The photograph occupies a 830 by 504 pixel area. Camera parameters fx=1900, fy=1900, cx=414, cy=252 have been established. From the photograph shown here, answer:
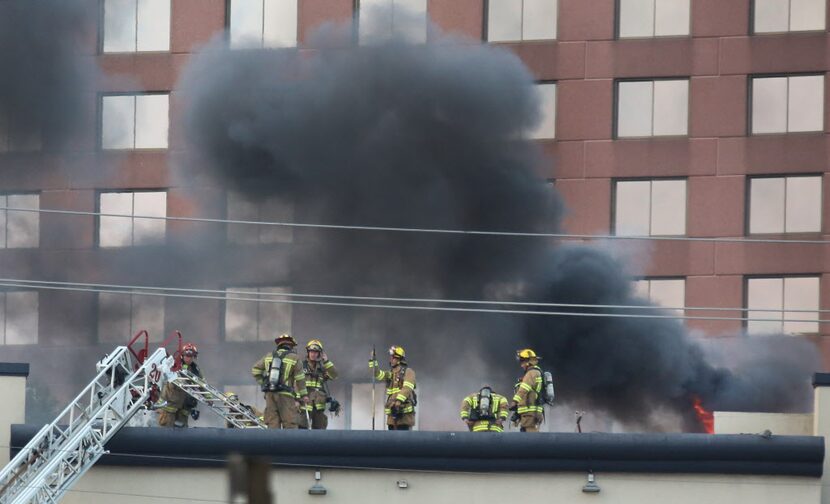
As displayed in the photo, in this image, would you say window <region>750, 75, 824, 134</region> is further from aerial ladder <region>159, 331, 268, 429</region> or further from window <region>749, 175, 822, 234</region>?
aerial ladder <region>159, 331, 268, 429</region>

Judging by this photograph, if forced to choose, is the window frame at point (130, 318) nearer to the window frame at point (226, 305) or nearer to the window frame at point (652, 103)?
the window frame at point (226, 305)

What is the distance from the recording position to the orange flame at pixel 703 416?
31.0 meters

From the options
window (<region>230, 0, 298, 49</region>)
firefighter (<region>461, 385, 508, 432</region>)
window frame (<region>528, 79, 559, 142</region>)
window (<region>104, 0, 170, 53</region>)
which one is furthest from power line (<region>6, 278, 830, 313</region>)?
firefighter (<region>461, 385, 508, 432</region>)

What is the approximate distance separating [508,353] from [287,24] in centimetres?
711

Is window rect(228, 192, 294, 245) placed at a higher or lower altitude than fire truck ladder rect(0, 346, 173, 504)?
higher

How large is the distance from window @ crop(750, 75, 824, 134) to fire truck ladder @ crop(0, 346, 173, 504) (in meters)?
15.3

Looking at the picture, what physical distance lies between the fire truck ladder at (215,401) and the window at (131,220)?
13.4 metres

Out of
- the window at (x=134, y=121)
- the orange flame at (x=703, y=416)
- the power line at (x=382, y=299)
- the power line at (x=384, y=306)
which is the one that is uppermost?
the window at (x=134, y=121)

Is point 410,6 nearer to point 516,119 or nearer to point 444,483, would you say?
point 516,119

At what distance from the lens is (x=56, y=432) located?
19828 mm

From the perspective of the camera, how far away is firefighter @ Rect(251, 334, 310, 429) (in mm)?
20750

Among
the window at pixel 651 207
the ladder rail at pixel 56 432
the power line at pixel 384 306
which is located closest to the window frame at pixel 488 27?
the window at pixel 651 207

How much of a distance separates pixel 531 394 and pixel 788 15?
13852mm

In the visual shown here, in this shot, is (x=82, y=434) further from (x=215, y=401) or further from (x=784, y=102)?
(x=784, y=102)
